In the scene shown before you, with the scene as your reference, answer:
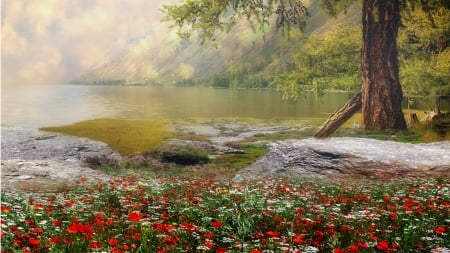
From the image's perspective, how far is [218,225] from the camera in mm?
4996

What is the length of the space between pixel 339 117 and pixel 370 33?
317cm

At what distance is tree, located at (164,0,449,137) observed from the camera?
15.8 m

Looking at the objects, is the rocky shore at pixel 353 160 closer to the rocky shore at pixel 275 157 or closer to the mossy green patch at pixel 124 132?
the rocky shore at pixel 275 157

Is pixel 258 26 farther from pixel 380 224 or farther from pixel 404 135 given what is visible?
pixel 380 224

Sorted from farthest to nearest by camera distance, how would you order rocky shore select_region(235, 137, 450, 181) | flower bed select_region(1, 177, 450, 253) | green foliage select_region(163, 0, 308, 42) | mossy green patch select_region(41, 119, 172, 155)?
green foliage select_region(163, 0, 308, 42), mossy green patch select_region(41, 119, 172, 155), rocky shore select_region(235, 137, 450, 181), flower bed select_region(1, 177, 450, 253)

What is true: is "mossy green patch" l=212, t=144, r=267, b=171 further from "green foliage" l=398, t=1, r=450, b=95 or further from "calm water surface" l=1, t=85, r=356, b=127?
"green foliage" l=398, t=1, r=450, b=95

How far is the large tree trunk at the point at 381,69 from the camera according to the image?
15789 millimetres

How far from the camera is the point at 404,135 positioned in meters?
15.2

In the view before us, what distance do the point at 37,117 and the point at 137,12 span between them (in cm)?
550

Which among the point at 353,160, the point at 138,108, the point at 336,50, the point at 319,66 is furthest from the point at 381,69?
the point at 138,108

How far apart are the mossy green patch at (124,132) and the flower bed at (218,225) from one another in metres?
5.98

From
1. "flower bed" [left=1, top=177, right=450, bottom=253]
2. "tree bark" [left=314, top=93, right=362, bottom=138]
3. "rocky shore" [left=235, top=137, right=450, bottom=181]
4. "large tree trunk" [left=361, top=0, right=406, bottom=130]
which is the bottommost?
"rocky shore" [left=235, top=137, right=450, bottom=181]

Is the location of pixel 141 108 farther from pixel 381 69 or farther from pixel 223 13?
pixel 381 69

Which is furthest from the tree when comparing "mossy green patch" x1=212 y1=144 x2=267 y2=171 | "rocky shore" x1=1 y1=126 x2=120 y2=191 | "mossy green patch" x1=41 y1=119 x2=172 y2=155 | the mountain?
"rocky shore" x1=1 y1=126 x2=120 y2=191
